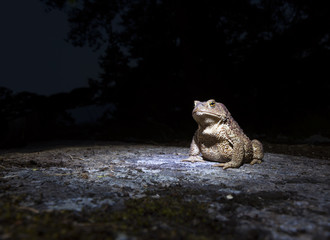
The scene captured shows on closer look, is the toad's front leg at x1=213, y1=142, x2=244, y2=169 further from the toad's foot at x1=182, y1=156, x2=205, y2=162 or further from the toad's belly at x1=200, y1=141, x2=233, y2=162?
the toad's foot at x1=182, y1=156, x2=205, y2=162

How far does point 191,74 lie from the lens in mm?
10891

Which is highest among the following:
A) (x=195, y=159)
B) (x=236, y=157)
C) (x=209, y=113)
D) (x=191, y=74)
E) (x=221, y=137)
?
(x=191, y=74)

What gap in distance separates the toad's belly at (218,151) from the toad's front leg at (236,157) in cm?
9

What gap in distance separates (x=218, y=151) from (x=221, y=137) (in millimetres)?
223

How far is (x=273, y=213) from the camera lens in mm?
1598

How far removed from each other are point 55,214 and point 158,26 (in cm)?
1061

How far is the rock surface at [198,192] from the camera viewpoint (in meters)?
1.39

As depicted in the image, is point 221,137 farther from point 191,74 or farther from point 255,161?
point 191,74

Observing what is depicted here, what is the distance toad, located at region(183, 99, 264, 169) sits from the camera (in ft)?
10.4

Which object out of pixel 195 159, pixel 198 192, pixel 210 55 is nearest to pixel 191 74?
pixel 210 55

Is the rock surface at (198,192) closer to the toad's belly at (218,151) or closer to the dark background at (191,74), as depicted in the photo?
the toad's belly at (218,151)

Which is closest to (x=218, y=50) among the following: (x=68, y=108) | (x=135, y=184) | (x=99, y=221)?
(x=68, y=108)

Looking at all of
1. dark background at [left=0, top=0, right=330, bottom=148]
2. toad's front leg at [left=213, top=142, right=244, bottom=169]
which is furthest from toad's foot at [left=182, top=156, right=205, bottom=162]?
dark background at [left=0, top=0, right=330, bottom=148]

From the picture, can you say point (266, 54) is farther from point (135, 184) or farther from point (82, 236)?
point (82, 236)
